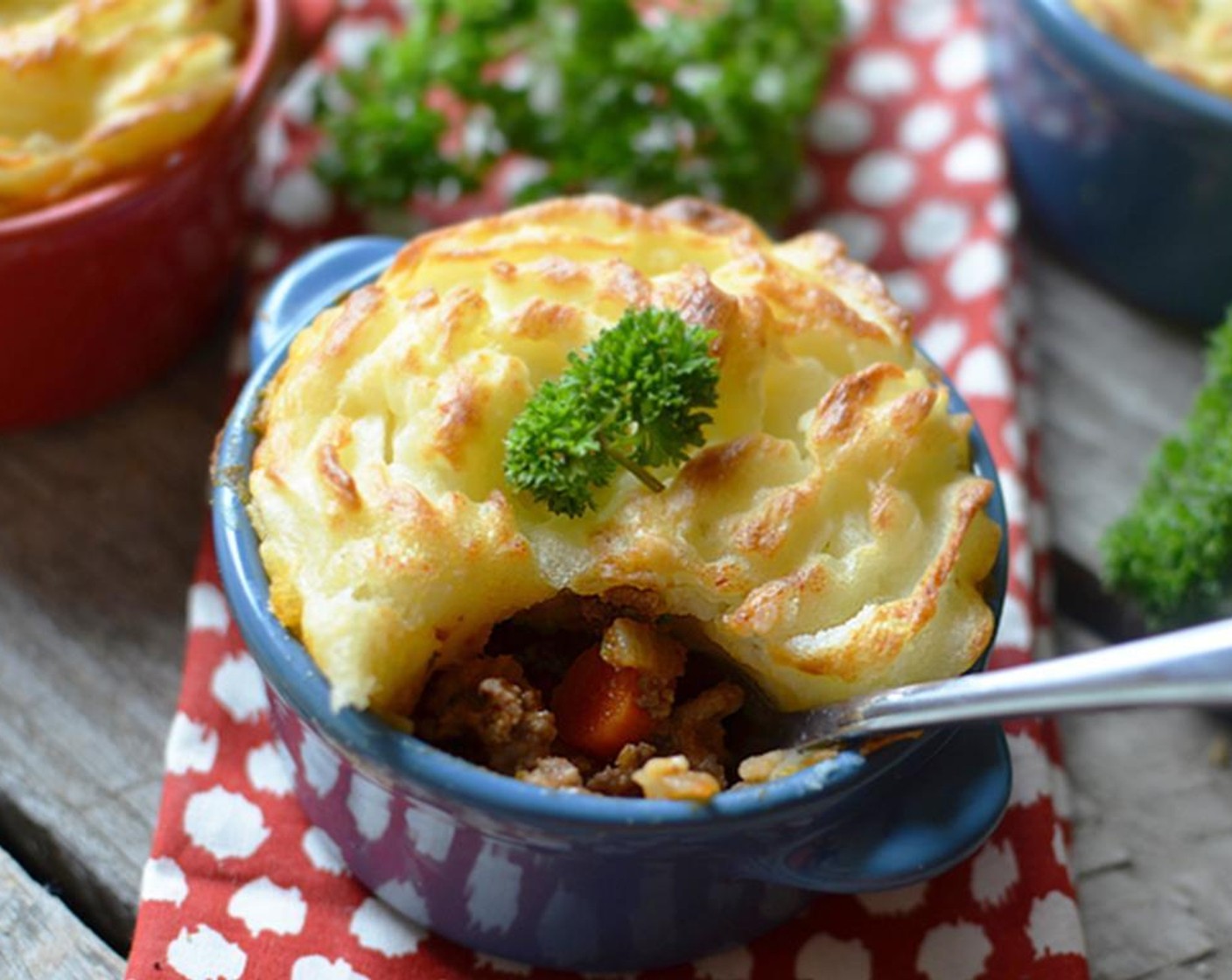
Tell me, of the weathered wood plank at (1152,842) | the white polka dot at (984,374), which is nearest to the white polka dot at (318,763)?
the weathered wood plank at (1152,842)

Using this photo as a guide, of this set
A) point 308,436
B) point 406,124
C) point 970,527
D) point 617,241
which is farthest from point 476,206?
point 970,527

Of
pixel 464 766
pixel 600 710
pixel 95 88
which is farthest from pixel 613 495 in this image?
pixel 95 88

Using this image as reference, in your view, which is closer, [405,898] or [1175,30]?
[405,898]

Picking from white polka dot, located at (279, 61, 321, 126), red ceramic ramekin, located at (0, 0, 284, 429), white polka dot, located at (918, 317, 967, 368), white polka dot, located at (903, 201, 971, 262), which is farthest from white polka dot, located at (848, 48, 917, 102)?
red ceramic ramekin, located at (0, 0, 284, 429)

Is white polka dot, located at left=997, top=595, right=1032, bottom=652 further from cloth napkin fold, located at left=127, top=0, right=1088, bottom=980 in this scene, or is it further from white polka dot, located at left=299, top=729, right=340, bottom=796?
white polka dot, located at left=299, top=729, right=340, bottom=796

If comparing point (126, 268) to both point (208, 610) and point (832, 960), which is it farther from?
point (832, 960)

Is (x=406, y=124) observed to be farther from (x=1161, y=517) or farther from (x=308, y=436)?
(x=1161, y=517)
